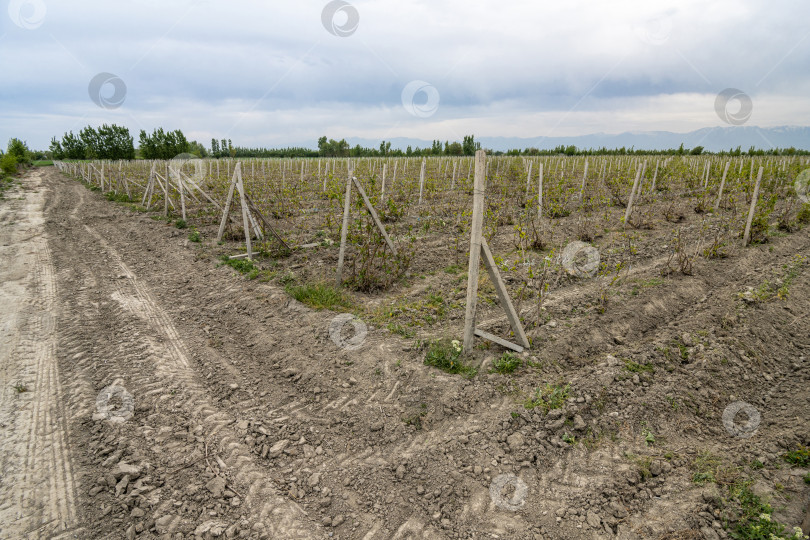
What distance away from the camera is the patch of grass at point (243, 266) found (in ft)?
23.8

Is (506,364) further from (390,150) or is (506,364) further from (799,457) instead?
(390,150)

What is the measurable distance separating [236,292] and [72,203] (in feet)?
52.5

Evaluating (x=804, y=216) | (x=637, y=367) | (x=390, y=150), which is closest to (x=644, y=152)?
(x=390, y=150)

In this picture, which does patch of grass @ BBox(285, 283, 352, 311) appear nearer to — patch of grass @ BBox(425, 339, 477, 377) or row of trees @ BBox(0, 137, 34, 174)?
patch of grass @ BBox(425, 339, 477, 377)

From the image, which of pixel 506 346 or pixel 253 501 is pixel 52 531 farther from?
pixel 506 346

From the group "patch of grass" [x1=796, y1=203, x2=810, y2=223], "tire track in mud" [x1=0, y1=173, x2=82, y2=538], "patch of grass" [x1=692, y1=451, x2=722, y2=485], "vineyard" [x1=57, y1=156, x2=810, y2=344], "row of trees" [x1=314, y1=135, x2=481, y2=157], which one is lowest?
"tire track in mud" [x1=0, y1=173, x2=82, y2=538]

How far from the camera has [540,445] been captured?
336cm

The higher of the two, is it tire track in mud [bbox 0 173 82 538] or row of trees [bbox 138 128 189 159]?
row of trees [bbox 138 128 189 159]

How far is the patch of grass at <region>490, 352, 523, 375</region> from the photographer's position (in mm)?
4270

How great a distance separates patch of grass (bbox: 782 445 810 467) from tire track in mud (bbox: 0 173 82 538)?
200 inches

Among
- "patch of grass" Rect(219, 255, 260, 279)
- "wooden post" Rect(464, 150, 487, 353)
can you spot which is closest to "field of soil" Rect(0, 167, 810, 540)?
"wooden post" Rect(464, 150, 487, 353)

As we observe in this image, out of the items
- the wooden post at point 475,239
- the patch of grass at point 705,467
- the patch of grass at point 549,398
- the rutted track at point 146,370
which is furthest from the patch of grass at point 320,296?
the patch of grass at point 705,467

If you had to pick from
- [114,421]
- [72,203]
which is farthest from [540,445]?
[72,203]

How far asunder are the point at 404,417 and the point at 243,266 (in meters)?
5.19
